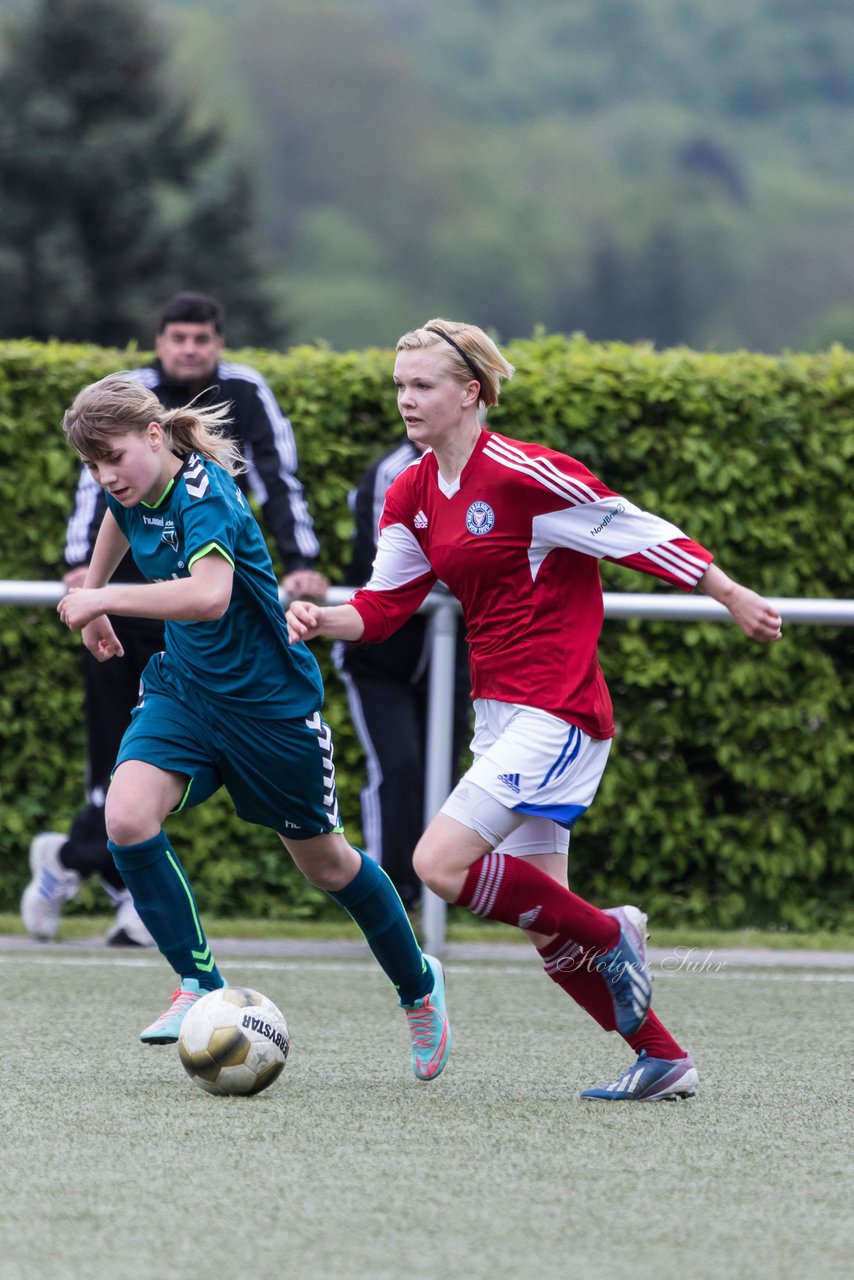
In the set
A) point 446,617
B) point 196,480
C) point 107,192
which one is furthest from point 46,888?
point 107,192

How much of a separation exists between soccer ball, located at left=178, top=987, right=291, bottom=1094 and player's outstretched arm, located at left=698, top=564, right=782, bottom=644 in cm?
135

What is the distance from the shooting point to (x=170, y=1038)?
4336mm

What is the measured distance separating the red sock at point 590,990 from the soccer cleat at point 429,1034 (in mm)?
321

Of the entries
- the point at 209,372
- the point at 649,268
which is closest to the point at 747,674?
the point at 209,372

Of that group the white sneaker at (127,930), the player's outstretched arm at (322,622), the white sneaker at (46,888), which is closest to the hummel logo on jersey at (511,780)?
the player's outstretched arm at (322,622)

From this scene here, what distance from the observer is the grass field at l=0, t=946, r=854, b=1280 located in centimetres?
282

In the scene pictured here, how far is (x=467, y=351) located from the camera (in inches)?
168

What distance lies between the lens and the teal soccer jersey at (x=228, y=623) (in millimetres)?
4305

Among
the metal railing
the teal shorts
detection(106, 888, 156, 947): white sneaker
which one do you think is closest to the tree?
detection(106, 888, 156, 947): white sneaker

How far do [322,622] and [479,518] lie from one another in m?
0.42

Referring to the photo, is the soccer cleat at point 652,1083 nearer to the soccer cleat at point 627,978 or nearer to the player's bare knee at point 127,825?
the soccer cleat at point 627,978

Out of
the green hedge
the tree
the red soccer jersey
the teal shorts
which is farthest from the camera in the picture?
the tree

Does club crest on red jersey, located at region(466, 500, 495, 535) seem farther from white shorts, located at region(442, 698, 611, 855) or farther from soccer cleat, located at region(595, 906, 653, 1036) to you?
soccer cleat, located at region(595, 906, 653, 1036)

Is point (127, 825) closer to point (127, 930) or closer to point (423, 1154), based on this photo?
point (423, 1154)
